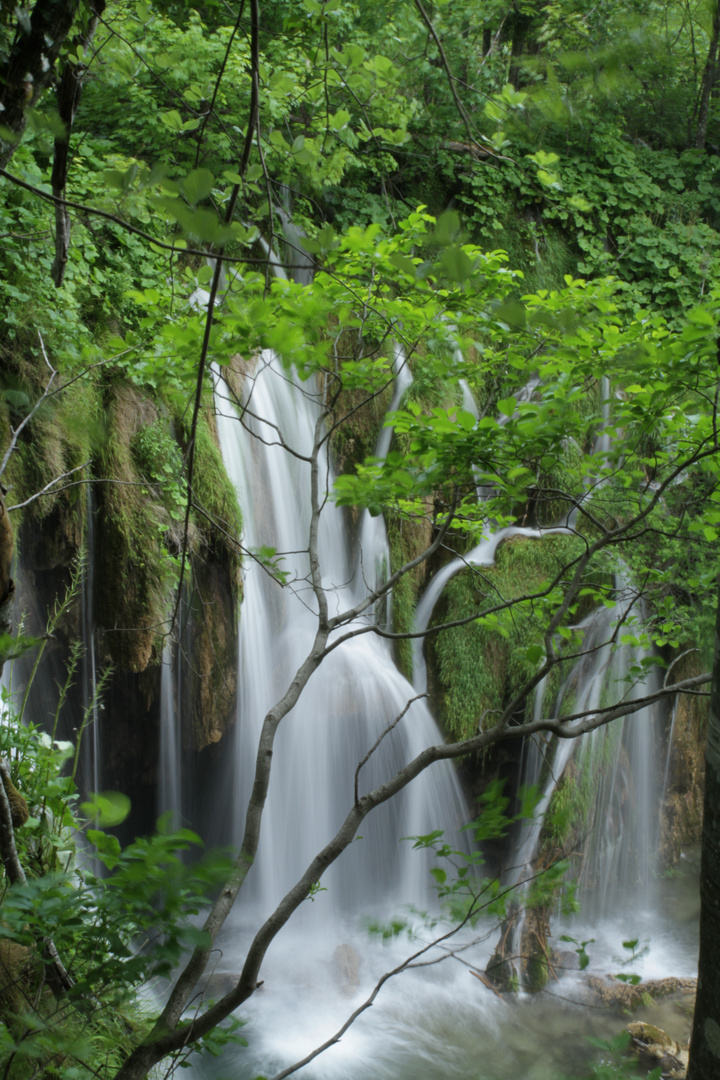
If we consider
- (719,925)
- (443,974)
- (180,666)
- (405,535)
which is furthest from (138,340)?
(443,974)

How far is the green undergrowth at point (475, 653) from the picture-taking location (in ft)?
20.4

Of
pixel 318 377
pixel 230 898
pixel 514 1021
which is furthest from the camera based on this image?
pixel 318 377

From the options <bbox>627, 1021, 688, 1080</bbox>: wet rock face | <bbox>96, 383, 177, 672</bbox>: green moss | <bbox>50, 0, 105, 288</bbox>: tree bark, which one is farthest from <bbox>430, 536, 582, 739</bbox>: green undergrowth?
<bbox>50, 0, 105, 288</bbox>: tree bark

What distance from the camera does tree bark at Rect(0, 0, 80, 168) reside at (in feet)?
5.15

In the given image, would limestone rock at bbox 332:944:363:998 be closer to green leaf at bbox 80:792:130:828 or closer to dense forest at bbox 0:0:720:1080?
dense forest at bbox 0:0:720:1080

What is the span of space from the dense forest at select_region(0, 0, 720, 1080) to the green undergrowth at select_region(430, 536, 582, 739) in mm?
37

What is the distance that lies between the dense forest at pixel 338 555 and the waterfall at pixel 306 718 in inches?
1.3

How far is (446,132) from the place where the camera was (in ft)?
26.6

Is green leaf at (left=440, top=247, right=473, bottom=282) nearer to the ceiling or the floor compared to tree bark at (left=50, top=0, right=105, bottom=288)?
nearer to the floor

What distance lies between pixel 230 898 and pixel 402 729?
4462 millimetres

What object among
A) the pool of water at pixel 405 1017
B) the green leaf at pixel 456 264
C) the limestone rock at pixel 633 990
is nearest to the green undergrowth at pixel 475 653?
the pool of water at pixel 405 1017

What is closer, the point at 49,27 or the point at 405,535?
the point at 49,27

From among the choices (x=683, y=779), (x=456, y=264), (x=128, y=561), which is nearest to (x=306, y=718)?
(x=128, y=561)

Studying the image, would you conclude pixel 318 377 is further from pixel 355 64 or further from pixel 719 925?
pixel 719 925
